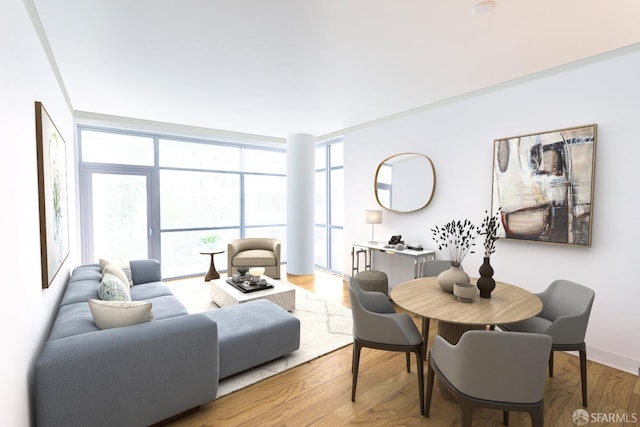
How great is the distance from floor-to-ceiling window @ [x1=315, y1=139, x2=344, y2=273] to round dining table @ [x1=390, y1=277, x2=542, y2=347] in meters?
3.45

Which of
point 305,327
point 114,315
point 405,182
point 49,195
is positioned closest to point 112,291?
point 114,315

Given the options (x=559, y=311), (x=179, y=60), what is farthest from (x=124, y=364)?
(x=559, y=311)

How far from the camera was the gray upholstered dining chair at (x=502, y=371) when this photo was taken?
4.65ft

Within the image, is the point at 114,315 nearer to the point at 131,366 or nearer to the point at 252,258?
the point at 131,366

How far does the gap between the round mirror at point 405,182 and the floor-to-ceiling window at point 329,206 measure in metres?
1.33

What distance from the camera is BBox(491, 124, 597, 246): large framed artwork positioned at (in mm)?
2641

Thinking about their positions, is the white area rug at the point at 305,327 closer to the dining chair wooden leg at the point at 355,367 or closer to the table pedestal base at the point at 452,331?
the dining chair wooden leg at the point at 355,367

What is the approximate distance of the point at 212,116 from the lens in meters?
4.54

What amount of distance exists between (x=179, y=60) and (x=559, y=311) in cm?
400

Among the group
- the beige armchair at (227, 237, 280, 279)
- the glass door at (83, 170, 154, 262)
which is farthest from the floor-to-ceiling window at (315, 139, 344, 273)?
the glass door at (83, 170, 154, 262)

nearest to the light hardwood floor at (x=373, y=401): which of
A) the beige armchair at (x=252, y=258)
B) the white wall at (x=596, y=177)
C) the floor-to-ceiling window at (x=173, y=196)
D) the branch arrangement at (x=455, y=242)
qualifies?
the white wall at (x=596, y=177)

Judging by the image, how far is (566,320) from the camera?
2004 millimetres

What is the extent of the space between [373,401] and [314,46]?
2.91m

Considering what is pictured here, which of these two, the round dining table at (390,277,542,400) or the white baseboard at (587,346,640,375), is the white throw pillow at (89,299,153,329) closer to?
the round dining table at (390,277,542,400)
